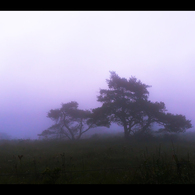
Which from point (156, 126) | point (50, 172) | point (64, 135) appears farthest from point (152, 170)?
point (64, 135)

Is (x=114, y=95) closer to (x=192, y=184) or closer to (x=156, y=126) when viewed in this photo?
(x=156, y=126)

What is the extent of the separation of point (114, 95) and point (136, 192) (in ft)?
48.7

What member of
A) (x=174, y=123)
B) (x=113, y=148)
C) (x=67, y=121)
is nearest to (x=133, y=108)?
(x=174, y=123)

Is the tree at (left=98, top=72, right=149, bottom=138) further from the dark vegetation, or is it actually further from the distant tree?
the distant tree

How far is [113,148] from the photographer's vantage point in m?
11.3

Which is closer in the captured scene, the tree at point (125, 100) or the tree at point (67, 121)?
the tree at point (125, 100)

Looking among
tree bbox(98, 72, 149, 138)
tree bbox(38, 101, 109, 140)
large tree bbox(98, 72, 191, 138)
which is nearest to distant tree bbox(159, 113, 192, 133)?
large tree bbox(98, 72, 191, 138)

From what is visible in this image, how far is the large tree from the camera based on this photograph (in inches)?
675

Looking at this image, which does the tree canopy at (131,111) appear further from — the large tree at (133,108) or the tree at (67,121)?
the tree at (67,121)

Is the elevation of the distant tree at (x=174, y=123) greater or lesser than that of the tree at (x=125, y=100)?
lesser

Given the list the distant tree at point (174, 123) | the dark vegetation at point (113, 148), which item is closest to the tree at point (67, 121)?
the dark vegetation at point (113, 148)

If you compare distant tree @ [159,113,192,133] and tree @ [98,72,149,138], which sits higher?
tree @ [98,72,149,138]

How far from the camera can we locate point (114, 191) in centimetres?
431

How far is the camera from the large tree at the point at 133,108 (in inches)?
675
